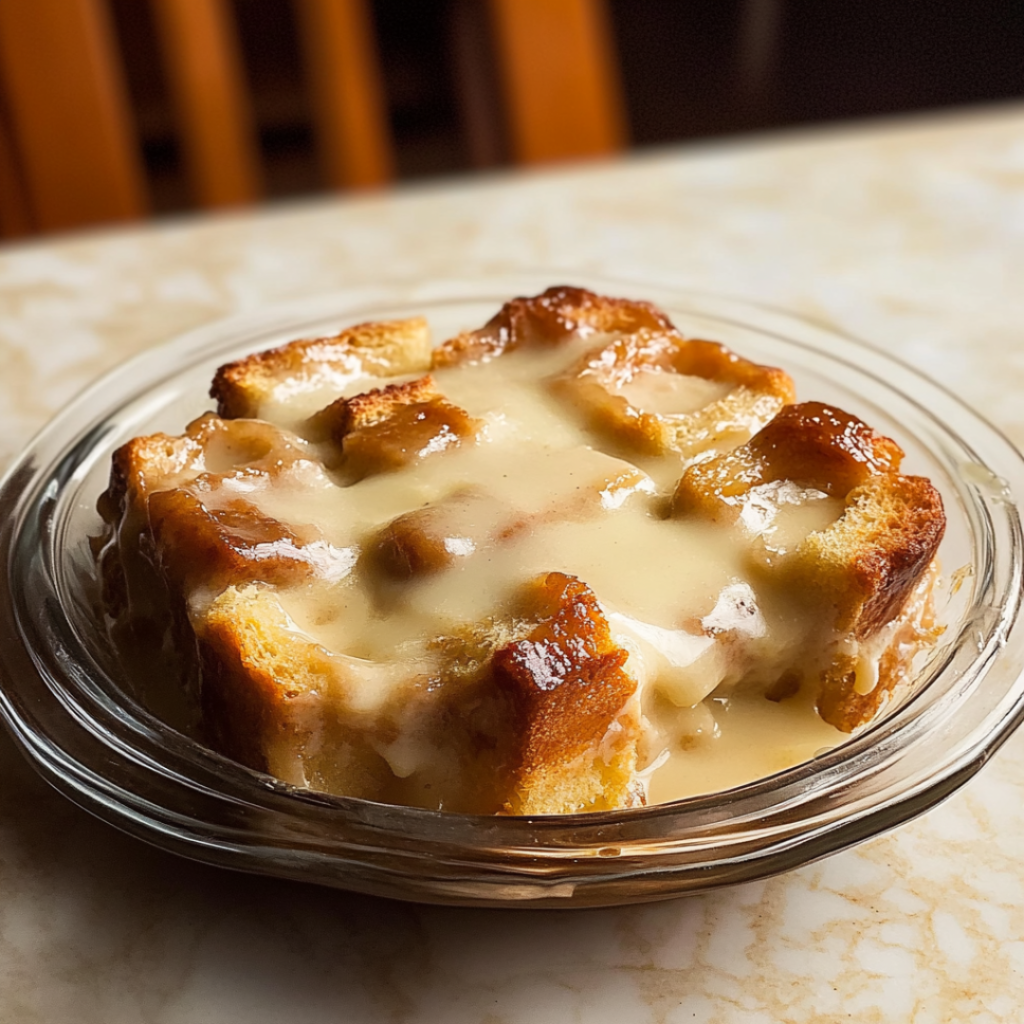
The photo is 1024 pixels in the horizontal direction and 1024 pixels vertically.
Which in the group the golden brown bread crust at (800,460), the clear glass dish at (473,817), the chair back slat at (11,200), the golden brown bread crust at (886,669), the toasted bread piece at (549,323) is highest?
the toasted bread piece at (549,323)

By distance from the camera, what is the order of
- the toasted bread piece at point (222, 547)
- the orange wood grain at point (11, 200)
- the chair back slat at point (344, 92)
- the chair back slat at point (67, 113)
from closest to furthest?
the toasted bread piece at point (222, 547) < the chair back slat at point (67, 113) < the chair back slat at point (344, 92) < the orange wood grain at point (11, 200)

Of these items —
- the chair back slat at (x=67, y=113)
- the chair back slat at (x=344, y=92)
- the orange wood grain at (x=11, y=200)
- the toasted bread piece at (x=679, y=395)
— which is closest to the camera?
the toasted bread piece at (x=679, y=395)

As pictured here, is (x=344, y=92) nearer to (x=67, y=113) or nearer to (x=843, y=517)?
(x=67, y=113)

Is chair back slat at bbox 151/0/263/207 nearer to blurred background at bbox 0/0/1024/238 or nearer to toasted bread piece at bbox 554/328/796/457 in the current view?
blurred background at bbox 0/0/1024/238

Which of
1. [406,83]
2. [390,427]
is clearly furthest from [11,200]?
[390,427]

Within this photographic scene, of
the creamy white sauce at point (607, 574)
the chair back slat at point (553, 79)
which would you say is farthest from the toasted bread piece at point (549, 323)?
the chair back slat at point (553, 79)

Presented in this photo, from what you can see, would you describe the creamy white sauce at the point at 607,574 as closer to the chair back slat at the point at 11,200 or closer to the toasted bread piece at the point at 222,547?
the toasted bread piece at the point at 222,547

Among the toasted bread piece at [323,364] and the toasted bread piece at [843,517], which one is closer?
the toasted bread piece at [843,517]
